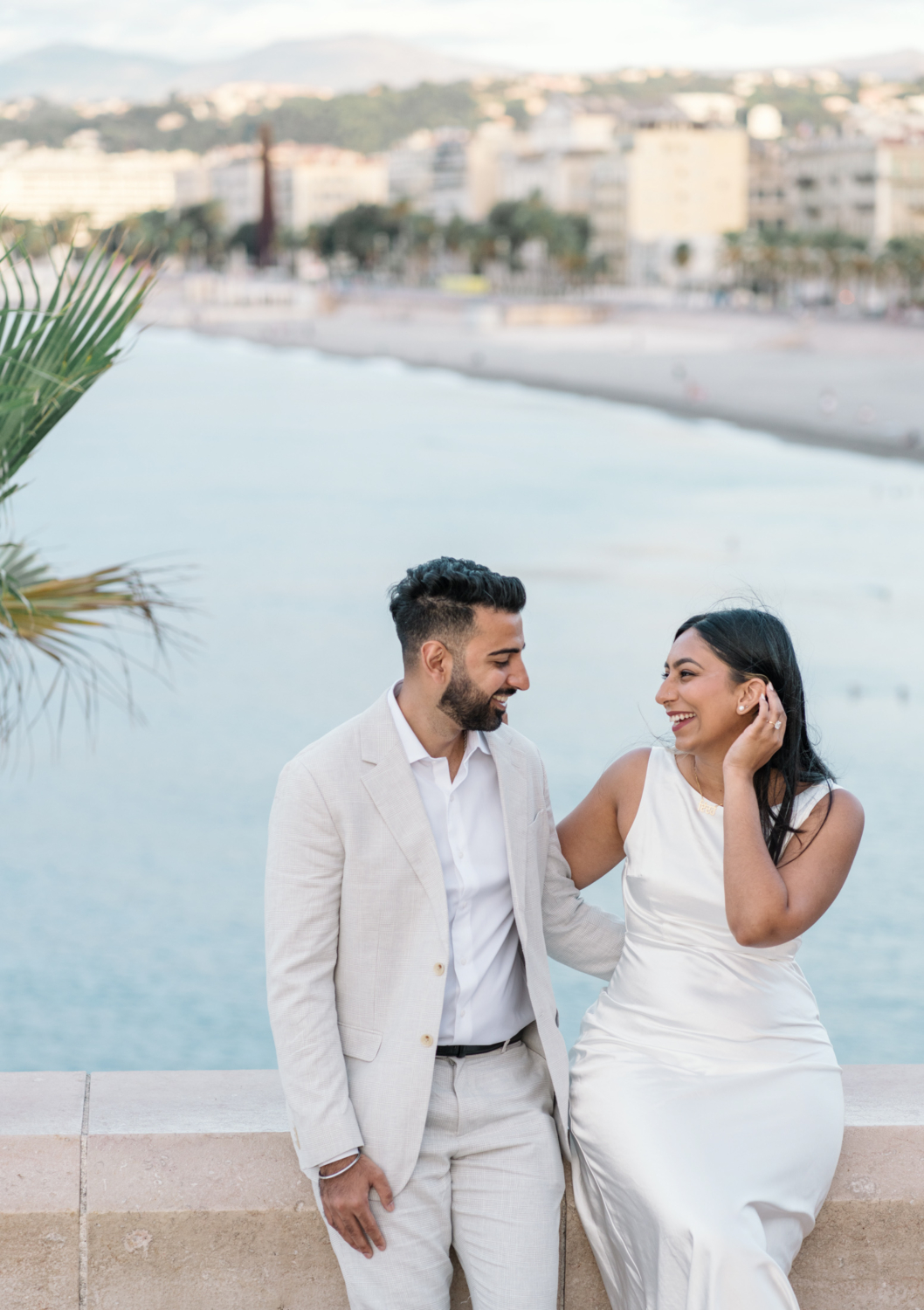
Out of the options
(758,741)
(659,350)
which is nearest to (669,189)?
(659,350)

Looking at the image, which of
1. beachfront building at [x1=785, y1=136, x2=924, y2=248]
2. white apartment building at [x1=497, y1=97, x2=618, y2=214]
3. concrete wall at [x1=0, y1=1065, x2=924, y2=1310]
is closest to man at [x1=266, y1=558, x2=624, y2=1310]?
concrete wall at [x1=0, y1=1065, x2=924, y2=1310]

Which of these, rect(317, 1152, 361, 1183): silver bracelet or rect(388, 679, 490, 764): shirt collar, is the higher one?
rect(388, 679, 490, 764): shirt collar

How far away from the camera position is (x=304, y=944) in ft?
6.44

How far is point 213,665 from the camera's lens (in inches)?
707

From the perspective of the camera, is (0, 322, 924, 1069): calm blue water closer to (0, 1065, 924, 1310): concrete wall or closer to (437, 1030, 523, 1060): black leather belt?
Result: (0, 1065, 924, 1310): concrete wall

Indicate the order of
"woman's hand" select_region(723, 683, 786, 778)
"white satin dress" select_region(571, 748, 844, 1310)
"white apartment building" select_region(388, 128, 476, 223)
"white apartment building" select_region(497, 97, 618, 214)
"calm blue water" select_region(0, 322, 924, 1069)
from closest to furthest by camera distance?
1. "white satin dress" select_region(571, 748, 844, 1310)
2. "woman's hand" select_region(723, 683, 786, 778)
3. "calm blue water" select_region(0, 322, 924, 1069)
4. "white apartment building" select_region(497, 97, 618, 214)
5. "white apartment building" select_region(388, 128, 476, 223)

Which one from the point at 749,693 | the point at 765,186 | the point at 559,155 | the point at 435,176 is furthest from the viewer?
the point at 435,176

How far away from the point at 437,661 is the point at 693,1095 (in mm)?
591

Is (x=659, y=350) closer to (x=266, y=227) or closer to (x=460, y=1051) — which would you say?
(x=460, y=1051)

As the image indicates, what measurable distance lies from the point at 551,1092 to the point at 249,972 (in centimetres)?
799

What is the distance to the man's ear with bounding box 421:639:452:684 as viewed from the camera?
6.63 ft

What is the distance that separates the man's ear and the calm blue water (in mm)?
3223

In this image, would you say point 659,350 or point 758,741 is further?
point 659,350

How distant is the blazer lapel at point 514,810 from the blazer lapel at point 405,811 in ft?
0.32
